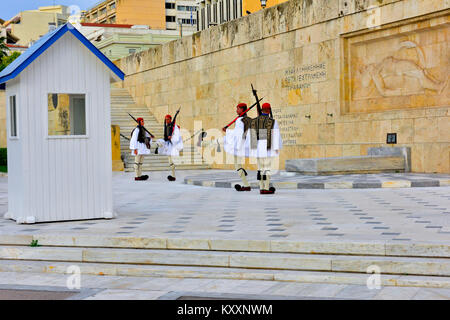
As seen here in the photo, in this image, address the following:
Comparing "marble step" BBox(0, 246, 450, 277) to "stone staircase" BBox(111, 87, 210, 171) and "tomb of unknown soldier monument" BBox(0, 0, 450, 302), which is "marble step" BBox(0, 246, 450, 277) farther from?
"stone staircase" BBox(111, 87, 210, 171)

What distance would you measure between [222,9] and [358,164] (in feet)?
257

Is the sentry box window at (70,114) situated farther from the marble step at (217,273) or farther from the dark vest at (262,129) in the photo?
the dark vest at (262,129)

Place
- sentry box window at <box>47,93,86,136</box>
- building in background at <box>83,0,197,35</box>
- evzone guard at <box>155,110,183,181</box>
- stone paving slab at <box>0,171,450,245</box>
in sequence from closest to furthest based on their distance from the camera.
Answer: stone paving slab at <box>0,171,450,245</box>
sentry box window at <box>47,93,86,136</box>
evzone guard at <box>155,110,183,181</box>
building in background at <box>83,0,197,35</box>

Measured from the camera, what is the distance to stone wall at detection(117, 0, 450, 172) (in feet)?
54.2

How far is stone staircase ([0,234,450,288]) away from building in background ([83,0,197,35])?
243 ft

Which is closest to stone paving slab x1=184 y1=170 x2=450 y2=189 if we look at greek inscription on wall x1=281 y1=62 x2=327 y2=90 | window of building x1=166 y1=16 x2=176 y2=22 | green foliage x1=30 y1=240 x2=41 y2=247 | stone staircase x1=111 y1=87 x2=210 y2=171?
greek inscription on wall x1=281 y1=62 x2=327 y2=90

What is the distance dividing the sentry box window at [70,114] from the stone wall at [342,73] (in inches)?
401

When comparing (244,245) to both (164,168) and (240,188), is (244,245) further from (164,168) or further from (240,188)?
(164,168)

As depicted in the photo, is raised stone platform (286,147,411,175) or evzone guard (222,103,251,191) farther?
raised stone platform (286,147,411,175)

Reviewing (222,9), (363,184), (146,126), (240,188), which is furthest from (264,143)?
(222,9)

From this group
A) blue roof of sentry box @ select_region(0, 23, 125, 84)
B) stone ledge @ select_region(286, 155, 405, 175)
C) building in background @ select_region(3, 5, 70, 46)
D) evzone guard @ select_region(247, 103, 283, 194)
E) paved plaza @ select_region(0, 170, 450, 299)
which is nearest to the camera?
paved plaza @ select_region(0, 170, 450, 299)

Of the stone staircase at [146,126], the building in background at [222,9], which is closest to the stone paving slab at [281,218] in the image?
Answer: the stone staircase at [146,126]

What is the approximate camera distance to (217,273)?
634 centimetres

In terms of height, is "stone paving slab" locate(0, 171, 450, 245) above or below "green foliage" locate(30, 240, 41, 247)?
above
